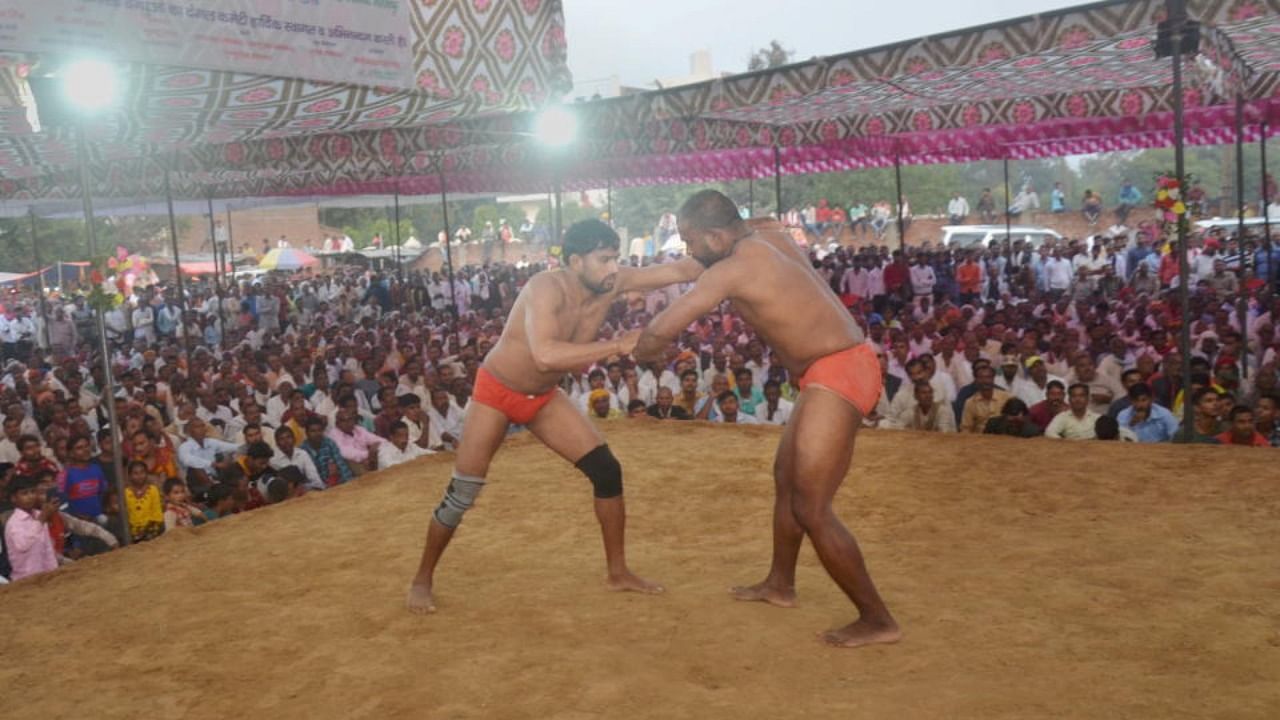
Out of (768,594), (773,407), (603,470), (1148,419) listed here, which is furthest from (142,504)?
(1148,419)

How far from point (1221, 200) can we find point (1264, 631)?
24021mm

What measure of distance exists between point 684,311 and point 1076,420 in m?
4.47

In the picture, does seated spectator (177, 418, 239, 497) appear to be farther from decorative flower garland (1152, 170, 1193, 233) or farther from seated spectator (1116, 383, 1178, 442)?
decorative flower garland (1152, 170, 1193, 233)

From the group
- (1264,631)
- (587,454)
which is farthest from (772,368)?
(1264,631)

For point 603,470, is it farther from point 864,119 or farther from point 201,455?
point 864,119

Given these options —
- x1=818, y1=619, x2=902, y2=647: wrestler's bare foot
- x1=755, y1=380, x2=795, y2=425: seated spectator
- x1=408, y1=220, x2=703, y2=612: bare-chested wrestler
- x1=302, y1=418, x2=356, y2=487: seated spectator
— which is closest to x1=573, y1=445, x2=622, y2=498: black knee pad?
x1=408, y1=220, x2=703, y2=612: bare-chested wrestler

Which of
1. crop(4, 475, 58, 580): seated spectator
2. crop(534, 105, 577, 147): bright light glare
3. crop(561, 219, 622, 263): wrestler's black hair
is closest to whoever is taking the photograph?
crop(561, 219, 622, 263): wrestler's black hair

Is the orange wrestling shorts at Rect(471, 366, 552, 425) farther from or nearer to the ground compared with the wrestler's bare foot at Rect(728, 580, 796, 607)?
farther from the ground

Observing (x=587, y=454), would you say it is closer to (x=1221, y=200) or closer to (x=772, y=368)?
(x=772, y=368)

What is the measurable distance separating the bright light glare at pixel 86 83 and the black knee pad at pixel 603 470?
3.14m

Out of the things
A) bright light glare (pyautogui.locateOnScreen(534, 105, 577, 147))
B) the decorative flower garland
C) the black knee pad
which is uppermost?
bright light glare (pyautogui.locateOnScreen(534, 105, 577, 147))

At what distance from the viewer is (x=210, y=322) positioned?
642 inches

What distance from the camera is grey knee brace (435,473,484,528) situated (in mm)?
4105

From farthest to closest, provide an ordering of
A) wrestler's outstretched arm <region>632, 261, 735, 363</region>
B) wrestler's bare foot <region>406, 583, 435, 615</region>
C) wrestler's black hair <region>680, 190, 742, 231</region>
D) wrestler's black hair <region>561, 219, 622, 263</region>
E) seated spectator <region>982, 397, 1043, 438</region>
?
seated spectator <region>982, 397, 1043, 438</region>
wrestler's bare foot <region>406, 583, 435, 615</region>
wrestler's black hair <region>561, 219, 622, 263</region>
wrestler's black hair <region>680, 190, 742, 231</region>
wrestler's outstretched arm <region>632, 261, 735, 363</region>
